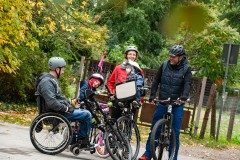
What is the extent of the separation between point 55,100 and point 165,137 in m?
1.56

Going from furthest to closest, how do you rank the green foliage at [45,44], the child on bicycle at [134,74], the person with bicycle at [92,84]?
the green foliage at [45,44] < the child on bicycle at [134,74] < the person with bicycle at [92,84]

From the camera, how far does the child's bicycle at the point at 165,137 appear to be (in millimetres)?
6550

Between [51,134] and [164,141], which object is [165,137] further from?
[51,134]

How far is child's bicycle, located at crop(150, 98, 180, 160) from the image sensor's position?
655 centimetres

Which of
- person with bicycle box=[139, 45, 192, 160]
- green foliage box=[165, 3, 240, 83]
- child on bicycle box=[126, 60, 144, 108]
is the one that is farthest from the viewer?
green foliage box=[165, 3, 240, 83]

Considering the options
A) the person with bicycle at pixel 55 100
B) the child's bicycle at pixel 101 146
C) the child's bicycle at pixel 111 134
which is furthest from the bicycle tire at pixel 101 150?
the person with bicycle at pixel 55 100

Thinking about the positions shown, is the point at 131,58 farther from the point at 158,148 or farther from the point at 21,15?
the point at 21,15

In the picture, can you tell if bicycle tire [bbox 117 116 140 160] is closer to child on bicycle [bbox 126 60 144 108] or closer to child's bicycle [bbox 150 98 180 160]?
child's bicycle [bbox 150 98 180 160]

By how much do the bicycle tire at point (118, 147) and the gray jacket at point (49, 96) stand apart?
71cm

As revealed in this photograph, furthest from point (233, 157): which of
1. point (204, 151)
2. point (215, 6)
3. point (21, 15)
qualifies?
point (215, 6)

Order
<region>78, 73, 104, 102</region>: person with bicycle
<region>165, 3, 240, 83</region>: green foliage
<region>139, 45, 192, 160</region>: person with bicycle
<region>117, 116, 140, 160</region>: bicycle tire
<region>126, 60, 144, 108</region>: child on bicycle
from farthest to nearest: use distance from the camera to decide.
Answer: <region>165, 3, 240, 83</region>: green foliage < <region>126, 60, 144, 108</region>: child on bicycle < <region>78, 73, 104, 102</region>: person with bicycle < <region>117, 116, 140, 160</region>: bicycle tire < <region>139, 45, 192, 160</region>: person with bicycle

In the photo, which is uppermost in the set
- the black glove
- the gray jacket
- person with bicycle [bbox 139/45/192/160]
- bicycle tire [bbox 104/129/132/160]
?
person with bicycle [bbox 139/45/192/160]

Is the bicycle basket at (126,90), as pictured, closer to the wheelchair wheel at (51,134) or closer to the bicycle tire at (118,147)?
the bicycle tire at (118,147)

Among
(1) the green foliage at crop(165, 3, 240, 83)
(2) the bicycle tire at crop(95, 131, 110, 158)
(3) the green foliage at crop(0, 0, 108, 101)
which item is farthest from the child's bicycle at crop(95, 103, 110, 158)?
(1) the green foliage at crop(165, 3, 240, 83)
